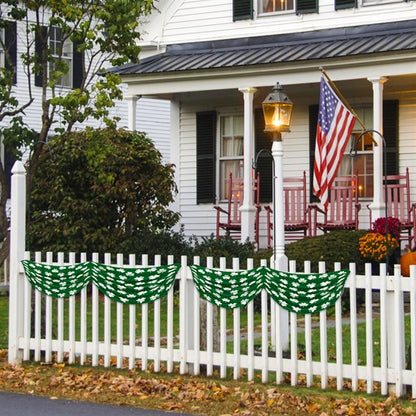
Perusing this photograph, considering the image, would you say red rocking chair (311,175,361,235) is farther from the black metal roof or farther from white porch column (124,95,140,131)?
white porch column (124,95,140,131)

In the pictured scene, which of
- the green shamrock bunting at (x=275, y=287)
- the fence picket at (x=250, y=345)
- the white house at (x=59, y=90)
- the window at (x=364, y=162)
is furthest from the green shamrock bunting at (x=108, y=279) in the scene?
the white house at (x=59, y=90)

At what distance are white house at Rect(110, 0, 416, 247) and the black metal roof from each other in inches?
1.0

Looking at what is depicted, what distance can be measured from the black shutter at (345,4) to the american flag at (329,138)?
20.7ft

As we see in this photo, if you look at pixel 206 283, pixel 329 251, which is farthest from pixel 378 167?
pixel 206 283

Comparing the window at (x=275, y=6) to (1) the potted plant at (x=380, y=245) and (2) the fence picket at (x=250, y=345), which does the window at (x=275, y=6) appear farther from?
(2) the fence picket at (x=250, y=345)

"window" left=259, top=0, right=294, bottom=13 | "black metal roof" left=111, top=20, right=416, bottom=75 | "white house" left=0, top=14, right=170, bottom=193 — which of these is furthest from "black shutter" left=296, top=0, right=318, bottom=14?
"white house" left=0, top=14, right=170, bottom=193

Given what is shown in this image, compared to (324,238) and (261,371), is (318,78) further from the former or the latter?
(261,371)

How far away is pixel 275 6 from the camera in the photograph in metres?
20.6

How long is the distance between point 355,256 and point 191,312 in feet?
21.6

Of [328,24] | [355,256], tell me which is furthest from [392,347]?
[328,24]

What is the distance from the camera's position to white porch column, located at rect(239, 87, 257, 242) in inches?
731

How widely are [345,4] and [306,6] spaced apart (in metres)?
0.82

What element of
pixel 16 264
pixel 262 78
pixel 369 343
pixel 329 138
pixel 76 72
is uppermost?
pixel 76 72

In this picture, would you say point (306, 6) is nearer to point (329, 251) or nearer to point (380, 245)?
point (380, 245)
